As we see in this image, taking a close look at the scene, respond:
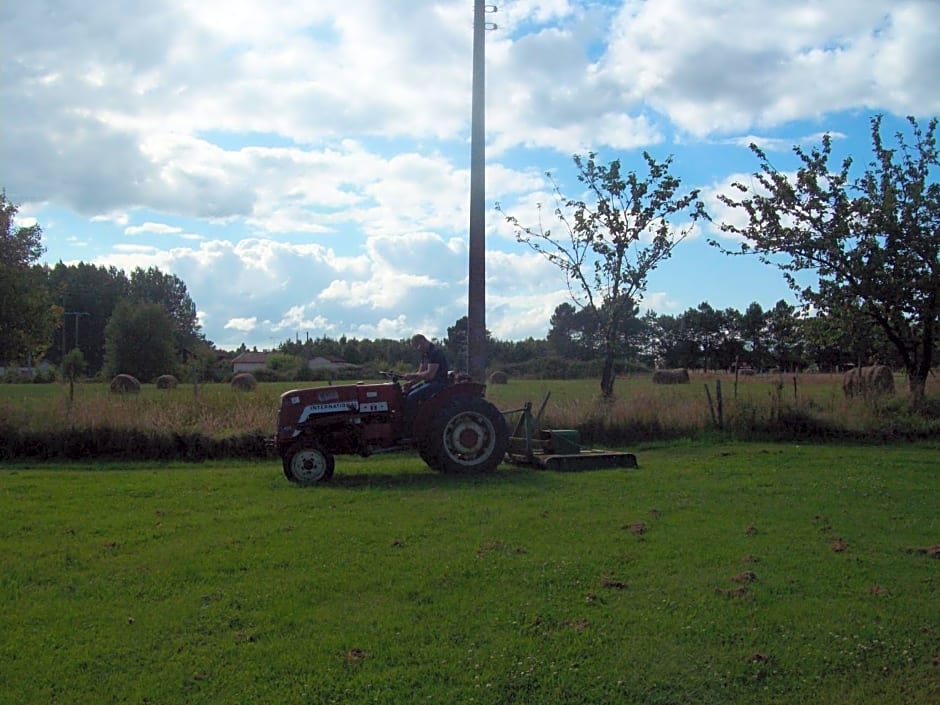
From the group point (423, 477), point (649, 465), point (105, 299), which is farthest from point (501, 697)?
point (105, 299)

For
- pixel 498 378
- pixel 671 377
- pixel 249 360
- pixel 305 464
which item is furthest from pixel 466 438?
pixel 249 360

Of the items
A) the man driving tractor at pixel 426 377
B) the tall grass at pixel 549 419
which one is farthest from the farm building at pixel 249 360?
the man driving tractor at pixel 426 377

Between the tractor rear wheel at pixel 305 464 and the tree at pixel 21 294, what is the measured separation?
12319mm

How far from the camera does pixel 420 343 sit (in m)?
12.2

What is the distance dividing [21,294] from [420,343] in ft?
42.4

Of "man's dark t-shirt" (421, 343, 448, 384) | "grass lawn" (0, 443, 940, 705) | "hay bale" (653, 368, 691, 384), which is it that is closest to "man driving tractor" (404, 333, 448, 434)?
"man's dark t-shirt" (421, 343, 448, 384)

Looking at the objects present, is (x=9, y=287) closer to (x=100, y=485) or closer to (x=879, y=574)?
(x=100, y=485)

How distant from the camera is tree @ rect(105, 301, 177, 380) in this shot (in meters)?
57.6

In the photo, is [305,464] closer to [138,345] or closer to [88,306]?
[138,345]

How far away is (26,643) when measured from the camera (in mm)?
5086

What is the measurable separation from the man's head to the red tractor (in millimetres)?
516

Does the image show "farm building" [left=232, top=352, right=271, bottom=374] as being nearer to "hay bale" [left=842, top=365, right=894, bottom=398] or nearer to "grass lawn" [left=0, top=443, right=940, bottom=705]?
"hay bale" [left=842, top=365, right=894, bottom=398]

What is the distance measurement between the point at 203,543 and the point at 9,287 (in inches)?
618

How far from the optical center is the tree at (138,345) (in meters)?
57.6
